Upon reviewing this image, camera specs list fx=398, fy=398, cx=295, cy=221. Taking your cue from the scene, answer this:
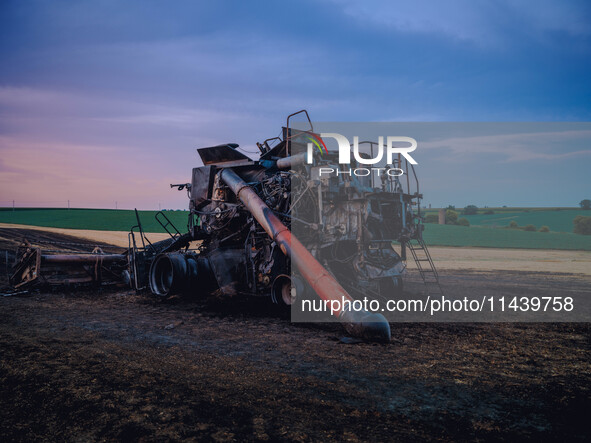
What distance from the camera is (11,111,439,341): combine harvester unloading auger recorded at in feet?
34.7

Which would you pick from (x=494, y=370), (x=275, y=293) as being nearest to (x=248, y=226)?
(x=275, y=293)

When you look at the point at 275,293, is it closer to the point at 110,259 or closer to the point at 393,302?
the point at 393,302

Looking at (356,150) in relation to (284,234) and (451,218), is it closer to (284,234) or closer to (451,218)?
(284,234)

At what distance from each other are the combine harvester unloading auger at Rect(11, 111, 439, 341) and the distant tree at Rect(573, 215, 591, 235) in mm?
44645

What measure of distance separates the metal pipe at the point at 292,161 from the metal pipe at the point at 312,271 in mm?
1239

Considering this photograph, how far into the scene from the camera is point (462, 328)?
9031 mm

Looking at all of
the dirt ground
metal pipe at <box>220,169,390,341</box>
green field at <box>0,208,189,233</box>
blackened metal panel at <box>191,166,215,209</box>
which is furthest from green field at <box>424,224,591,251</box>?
the dirt ground

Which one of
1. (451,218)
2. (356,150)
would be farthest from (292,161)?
(451,218)

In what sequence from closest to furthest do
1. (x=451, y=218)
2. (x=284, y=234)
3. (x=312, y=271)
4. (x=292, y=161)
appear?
(x=312, y=271) < (x=284, y=234) < (x=292, y=161) < (x=451, y=218)

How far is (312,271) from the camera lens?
8.95 meters

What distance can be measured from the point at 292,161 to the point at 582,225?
48919 millimetres

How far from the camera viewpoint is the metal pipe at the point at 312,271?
294 inches

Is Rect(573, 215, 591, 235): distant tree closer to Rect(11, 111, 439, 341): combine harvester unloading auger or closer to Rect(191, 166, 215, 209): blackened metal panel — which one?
Rect(11, 111, 439, 341): combine harvester unloading auger

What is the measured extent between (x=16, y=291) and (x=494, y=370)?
14.6 m
